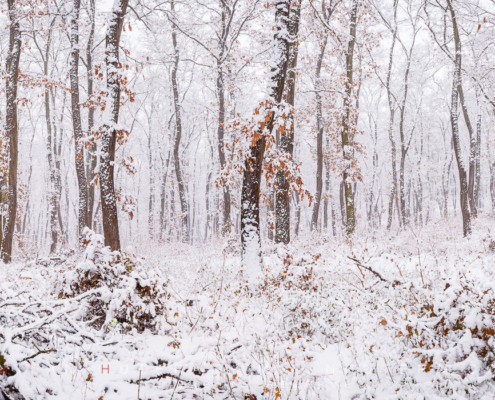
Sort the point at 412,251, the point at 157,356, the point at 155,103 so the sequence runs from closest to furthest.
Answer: the point at 157,356 < the point at 412,251 < the point at 155,103

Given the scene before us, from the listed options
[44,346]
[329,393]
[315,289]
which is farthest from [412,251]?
[44,346]

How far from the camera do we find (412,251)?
30.3ft

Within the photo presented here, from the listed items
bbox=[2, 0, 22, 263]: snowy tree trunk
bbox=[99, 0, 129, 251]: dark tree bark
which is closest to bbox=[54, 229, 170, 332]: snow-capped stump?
bbox=[99, 0, 129, 251]: dark tree bark

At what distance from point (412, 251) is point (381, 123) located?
2922cm

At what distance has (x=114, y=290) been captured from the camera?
14.2 ft

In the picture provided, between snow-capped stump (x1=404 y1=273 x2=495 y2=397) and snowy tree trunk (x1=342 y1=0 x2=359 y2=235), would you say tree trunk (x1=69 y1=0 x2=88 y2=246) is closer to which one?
snowy tree trunk (x1=342 y1=0 x2=359 y2=235)

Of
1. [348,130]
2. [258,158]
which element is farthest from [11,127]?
[348,130]

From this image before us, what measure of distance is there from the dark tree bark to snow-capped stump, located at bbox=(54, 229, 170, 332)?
2989 millimetres

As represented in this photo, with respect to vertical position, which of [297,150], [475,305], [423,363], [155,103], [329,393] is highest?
[155,103]

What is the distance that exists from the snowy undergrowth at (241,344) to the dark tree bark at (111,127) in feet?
8.70

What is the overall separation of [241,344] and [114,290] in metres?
1.89

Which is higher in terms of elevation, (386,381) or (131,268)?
(131,268)

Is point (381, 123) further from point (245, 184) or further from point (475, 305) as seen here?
point (475, 305)

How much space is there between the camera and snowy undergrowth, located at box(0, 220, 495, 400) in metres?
2.89
